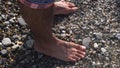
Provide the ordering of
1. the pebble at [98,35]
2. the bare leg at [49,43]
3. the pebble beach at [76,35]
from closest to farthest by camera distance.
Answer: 1. the bare leg at [49,43]
2. the pebble beach at [76,35]
3. the pebble at [98,35]

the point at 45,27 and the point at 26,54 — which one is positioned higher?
the point at 45,27

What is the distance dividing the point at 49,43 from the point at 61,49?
0.10 metres

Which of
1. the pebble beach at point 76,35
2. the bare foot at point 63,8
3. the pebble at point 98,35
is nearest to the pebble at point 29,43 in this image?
the pebble beach at point 76,35

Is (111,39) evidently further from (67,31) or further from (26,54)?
(26,54)

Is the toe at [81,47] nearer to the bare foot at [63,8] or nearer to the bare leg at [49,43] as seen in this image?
the bare leg at [49,43]

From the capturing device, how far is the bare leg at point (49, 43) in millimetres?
Result: 1768

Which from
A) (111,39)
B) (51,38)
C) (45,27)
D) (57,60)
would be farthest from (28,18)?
(111,39)

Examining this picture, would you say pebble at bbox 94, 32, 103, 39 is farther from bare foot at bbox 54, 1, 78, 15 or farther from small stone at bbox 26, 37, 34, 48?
small stone at bbox 26, 37, 34, 48

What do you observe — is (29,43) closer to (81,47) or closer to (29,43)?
(29,43)

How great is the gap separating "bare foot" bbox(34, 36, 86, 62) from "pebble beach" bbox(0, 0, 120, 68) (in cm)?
3

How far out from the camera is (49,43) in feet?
6.42

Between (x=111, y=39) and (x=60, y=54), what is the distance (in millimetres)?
388

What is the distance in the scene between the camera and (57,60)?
1944 millimetres

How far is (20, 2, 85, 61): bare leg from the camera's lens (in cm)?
177
